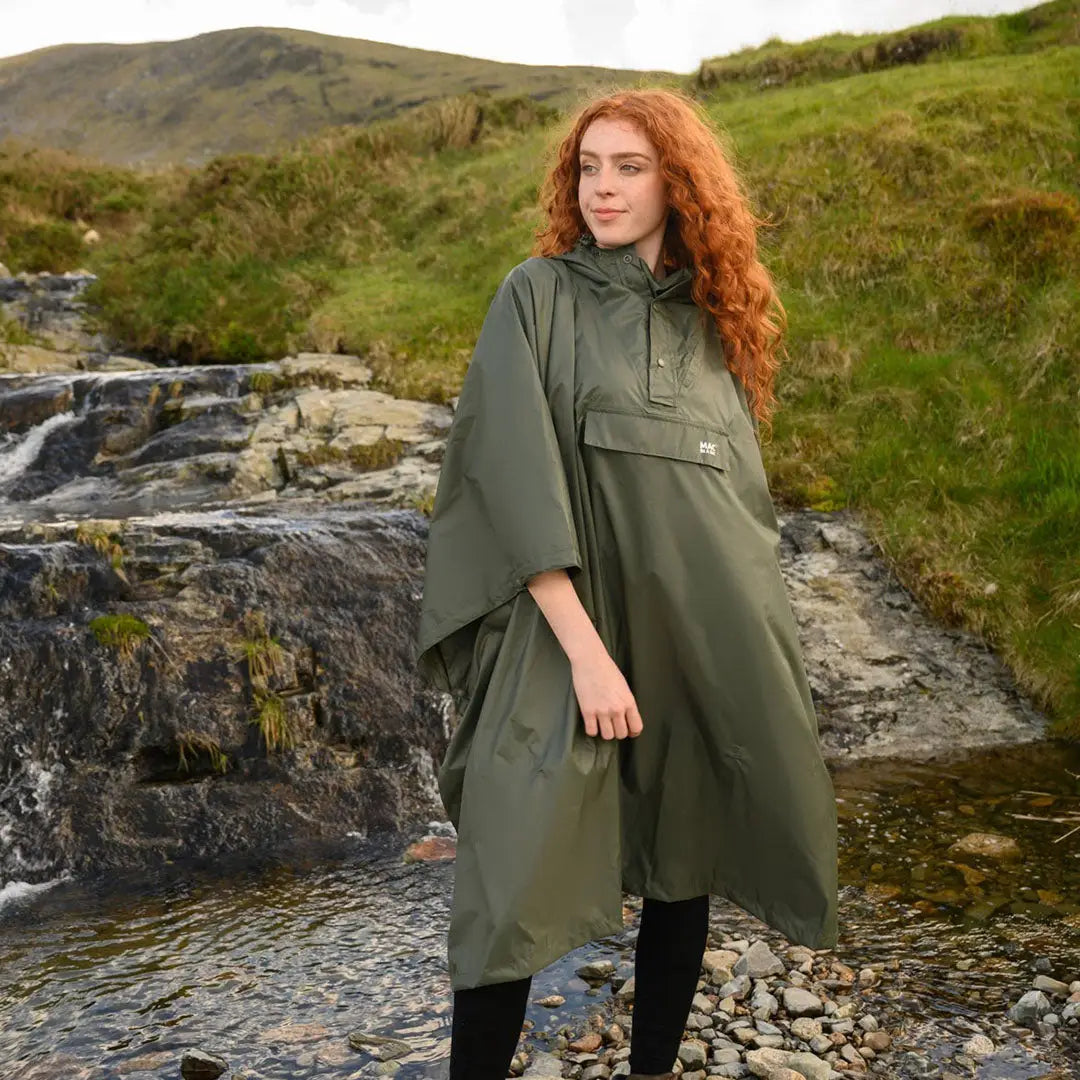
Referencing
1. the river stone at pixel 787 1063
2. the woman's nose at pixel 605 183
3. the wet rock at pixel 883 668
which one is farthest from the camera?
the wet rock at pixel 883 668

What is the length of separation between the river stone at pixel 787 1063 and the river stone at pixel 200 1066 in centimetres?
161

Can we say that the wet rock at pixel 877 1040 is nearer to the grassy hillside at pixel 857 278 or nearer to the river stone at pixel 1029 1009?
the river stone at pixel 1029 1009

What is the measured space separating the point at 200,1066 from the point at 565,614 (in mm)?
2083

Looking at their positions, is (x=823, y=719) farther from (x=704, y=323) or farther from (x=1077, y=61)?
(x=1077, y=61)

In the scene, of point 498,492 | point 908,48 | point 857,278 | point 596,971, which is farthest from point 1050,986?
point 908,48

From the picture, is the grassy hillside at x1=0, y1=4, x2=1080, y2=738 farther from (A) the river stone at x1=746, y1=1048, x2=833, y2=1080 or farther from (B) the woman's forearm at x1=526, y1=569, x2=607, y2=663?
(B) the woman's forearm at x1=526, y1=569, x2=607, y2=663

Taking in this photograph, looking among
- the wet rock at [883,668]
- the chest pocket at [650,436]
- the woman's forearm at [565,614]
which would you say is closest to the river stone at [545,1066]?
the woman's forearm at [565,614]

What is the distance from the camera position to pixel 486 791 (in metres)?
2.27

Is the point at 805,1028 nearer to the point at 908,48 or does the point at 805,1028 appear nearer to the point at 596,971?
the point at 596,971

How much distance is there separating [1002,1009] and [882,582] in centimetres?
382

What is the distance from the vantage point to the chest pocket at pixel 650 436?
243 cm

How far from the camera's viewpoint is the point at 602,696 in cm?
227

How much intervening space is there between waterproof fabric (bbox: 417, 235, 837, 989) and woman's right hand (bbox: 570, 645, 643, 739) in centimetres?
4

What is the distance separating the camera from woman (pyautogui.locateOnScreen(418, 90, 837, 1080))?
228cm
